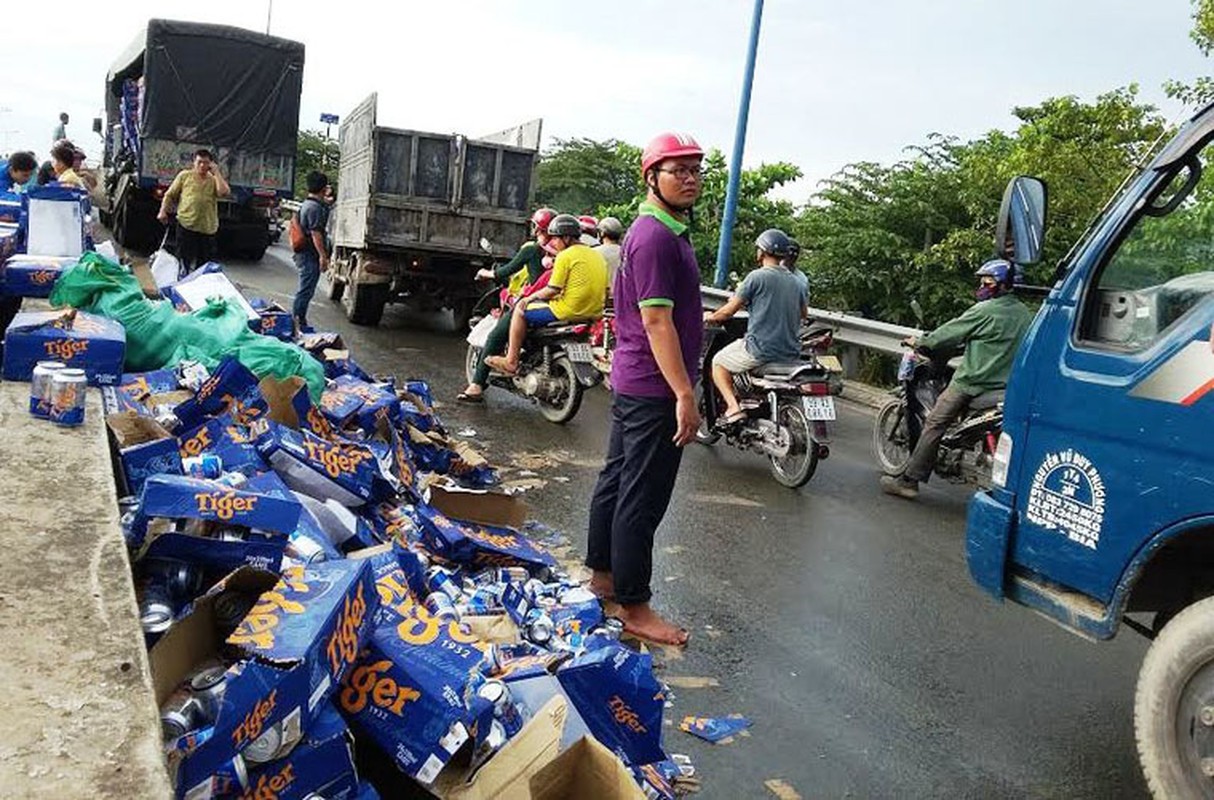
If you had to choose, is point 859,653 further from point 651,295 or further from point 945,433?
point 945,433

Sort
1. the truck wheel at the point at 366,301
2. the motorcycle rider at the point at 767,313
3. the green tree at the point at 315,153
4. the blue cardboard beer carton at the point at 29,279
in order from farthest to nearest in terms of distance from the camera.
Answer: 1. the green tree at the point at 315,153
2. the truck wheel at the point at 366,301
3. the motorcycle rider at the point at 767,313
4. the blue cardboard beer carton at the point at 29,279

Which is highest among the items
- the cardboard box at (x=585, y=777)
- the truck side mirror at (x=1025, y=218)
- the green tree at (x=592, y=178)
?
the green tree at (x=592, y=178)

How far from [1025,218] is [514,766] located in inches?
101

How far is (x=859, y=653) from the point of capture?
434cm

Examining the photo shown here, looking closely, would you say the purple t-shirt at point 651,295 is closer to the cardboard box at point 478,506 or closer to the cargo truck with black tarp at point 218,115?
the cardboard box at point 478,506

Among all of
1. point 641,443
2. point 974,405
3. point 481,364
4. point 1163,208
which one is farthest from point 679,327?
point 481,364

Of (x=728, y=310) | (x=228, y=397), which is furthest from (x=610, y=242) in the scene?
(x=228, y=397)

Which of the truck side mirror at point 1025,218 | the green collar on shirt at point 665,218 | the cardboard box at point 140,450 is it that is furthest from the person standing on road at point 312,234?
the truck side mirror at point 1025,218

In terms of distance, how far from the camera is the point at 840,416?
10133 mm

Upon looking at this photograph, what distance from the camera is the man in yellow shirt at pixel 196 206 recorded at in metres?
11.7

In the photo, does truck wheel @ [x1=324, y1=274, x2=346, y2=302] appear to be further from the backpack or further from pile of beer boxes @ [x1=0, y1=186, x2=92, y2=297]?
pile of beer boxes @ [x1=0, y1=186, x2=92, y2=297]

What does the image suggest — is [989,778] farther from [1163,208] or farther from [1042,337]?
[1163,208]

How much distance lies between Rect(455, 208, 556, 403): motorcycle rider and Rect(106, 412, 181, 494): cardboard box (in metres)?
4.52

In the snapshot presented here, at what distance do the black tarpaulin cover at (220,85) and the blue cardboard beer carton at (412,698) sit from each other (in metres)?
15.2
